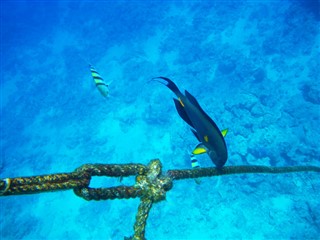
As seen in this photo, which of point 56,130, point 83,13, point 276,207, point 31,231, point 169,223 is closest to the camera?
point 276,207

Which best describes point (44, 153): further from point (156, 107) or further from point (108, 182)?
point (156, 107)

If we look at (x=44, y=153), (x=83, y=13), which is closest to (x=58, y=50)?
(x=83, y=13)

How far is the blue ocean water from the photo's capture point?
8.90 m

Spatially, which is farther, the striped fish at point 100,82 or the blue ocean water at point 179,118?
the blue ocean water at point 179,118

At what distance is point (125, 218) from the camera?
32.0 ft

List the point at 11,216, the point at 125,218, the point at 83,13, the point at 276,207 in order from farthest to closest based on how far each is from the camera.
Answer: the point at 83,13
the point at 11,216
the point at 125,218
the point at 276,207

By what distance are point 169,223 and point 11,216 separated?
816 cm

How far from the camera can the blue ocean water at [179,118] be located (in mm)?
8898

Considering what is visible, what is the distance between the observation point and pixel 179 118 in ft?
39.4

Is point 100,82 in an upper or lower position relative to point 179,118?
lower

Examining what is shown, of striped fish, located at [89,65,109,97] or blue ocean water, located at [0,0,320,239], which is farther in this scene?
blue ocean water, located at [0,0,320,239]

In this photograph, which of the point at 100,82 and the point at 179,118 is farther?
the point at 179,118

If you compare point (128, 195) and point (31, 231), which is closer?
point (128, 195)

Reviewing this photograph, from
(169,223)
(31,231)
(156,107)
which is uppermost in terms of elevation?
Answer: (156,107)
